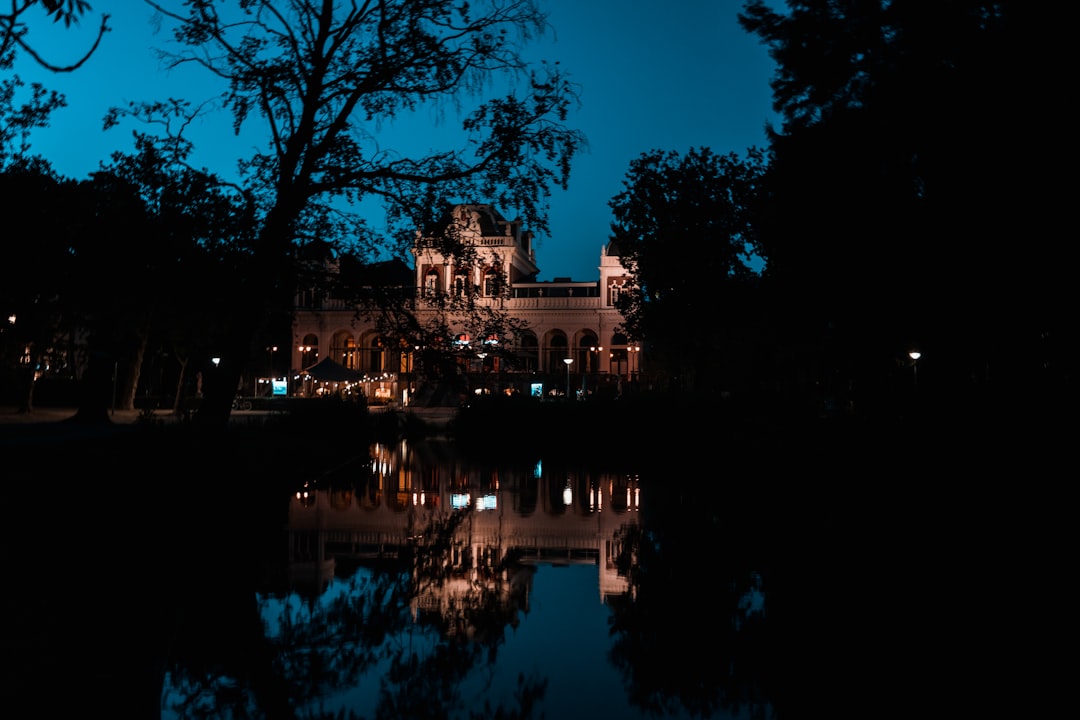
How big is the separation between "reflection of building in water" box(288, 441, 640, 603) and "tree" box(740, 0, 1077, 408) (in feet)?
19.8

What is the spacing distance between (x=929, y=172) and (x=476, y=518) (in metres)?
8.85

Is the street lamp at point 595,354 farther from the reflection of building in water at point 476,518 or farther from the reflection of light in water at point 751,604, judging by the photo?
the reflection of light in water at point 751,604

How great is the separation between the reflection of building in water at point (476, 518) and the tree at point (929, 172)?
6.03 meters

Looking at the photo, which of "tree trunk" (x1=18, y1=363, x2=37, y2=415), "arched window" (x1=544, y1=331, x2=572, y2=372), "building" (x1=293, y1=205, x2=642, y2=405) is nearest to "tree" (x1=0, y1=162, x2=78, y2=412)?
"tree trunk" (x1=18, y1=363, x2=37, y2=415)

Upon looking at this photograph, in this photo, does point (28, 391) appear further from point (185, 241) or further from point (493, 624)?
point (493, 624)

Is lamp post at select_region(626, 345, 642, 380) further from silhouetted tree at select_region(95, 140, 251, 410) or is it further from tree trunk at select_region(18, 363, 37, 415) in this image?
silhouetted tree at select_region(95, 140, 251, 410)

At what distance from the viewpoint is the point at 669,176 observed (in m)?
39.4

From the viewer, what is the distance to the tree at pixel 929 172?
42.9 feet

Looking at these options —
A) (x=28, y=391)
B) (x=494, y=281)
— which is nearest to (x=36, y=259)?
(x=28, y=391)

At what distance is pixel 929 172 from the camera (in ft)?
48.9

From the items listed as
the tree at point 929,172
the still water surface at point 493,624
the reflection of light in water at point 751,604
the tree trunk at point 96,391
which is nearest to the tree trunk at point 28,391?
the tree trunk at point 96,391

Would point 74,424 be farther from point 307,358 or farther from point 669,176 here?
point 307,358

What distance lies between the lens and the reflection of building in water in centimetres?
1000

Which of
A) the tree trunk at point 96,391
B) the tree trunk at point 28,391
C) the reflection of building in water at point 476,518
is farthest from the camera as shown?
Answer: the tree trunk at point 28,391
